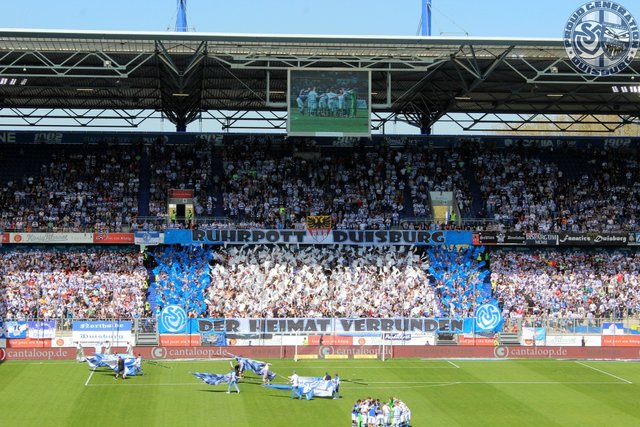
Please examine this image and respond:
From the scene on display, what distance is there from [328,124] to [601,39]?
49.1 feet

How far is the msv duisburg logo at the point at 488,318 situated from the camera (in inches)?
1993

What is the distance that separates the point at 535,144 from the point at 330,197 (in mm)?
15302

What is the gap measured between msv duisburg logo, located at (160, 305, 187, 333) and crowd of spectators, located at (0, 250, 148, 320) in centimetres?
237

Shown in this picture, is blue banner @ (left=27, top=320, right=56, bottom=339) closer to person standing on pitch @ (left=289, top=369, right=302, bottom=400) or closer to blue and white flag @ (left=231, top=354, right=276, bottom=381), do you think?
blue and white flag @ (left=231, top=354, right=276, bottom=381)

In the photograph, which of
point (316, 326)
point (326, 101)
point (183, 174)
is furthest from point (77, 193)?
point (316, 326)

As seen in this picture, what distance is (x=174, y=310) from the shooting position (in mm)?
49000

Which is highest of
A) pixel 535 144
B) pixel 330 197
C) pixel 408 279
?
pixel 535 144

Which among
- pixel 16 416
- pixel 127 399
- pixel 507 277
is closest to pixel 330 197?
pixel 507 277

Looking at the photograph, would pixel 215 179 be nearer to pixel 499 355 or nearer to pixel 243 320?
pixel 243 320

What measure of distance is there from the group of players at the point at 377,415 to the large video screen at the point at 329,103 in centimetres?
2492

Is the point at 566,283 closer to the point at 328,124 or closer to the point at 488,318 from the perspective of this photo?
the point at 488,318

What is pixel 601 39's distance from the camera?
50438mm

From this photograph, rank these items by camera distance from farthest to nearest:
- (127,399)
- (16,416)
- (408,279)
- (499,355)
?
1. (408,279)
2. (499,355)
3. (127,399)
4. (16,416)

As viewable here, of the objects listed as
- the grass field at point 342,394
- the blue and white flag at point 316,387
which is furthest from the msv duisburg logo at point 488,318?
the blue and white flag at point 316,387
